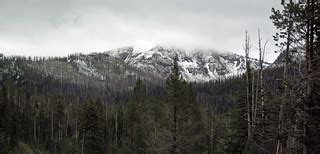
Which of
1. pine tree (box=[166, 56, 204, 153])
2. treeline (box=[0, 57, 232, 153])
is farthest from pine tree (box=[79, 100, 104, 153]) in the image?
pine tree (box=[166, 56, 204, 153])

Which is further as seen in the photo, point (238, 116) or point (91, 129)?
point (91, 129)

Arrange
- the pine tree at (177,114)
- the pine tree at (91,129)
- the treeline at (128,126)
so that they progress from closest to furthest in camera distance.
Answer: the pine tree at (177,114) → the treeline at (128,126) → the pine tree at (91,129)

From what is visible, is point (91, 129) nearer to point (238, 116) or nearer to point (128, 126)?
point (128, 126)

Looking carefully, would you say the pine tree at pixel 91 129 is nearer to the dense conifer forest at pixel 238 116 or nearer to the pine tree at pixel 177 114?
the dense conifer forest at pixel 238 116

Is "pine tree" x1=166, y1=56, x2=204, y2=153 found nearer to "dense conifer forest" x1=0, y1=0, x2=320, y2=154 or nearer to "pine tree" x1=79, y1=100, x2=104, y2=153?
"dense conifer forest" x1=0, y1=0, x2=320, y2=154

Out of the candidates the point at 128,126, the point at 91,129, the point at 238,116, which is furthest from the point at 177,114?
the point at 128,126

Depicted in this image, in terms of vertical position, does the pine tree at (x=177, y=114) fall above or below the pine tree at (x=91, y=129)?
above

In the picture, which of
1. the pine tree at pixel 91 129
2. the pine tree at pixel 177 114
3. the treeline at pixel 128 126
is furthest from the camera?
the pine tree at pixel 91 129

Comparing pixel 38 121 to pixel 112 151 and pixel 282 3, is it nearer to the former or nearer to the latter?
pixel 112 151

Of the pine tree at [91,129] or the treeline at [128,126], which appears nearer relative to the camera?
the treeline at [128,126]

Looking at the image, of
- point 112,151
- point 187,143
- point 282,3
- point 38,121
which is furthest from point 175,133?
point 38,121

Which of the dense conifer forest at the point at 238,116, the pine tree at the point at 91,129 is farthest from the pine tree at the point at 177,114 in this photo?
the pine tree at the point at 91,129

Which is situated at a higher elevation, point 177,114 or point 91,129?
point 177,114

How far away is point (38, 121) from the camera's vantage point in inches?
2928
